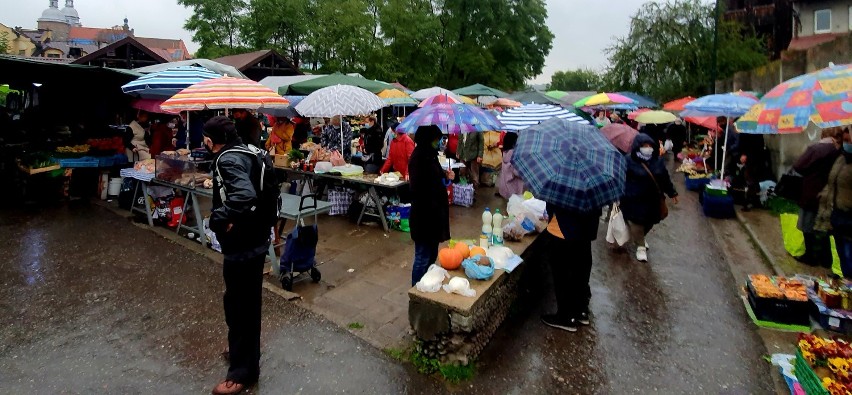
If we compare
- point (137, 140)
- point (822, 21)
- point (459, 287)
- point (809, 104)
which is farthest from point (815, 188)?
point (822, 21)

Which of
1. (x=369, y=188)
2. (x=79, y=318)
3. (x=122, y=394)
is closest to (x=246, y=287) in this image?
(x=122, y=394)

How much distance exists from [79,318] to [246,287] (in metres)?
2.43

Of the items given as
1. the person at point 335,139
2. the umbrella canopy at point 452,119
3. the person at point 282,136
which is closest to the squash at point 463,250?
the umbrella canopy at point 452,119

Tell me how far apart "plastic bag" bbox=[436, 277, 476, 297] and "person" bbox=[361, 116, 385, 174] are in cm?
481

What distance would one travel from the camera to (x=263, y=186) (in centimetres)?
323

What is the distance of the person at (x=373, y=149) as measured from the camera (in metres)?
8.27

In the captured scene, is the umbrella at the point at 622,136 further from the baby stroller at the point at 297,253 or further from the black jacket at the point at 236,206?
the black jacket at the point at 236,206

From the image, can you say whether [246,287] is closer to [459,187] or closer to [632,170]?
[632,170]

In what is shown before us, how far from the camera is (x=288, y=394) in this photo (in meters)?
3.31

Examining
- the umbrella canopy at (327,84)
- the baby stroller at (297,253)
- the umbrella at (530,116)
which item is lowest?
the baby stroller at (297,253)

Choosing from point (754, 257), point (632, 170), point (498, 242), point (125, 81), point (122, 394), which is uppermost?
point (125, 81)

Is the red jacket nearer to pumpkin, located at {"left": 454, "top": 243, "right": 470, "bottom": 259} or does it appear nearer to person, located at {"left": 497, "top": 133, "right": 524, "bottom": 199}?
person, located at {"left": 497, "top": 133, "right": 524, "bottom": 199}

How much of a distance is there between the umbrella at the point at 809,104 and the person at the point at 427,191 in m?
2.92

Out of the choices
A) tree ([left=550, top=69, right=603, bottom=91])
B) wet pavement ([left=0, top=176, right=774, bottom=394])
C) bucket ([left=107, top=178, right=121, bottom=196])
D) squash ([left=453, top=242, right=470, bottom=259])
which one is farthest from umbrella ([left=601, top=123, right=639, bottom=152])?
tree ([left=550, top=69, right=603, bottom=91])
